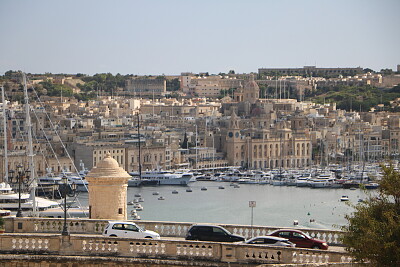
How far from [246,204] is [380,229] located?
29.2 meters

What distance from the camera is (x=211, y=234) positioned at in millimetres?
8367

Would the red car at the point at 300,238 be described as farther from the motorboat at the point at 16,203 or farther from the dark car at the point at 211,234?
the motorboat at the point at 16,203

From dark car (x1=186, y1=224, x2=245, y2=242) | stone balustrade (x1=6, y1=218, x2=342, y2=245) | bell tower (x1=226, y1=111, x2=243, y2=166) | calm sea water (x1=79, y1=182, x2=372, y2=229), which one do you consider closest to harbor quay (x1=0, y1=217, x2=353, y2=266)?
dark car (x1=186, y1=224, x2=245, y2=242)

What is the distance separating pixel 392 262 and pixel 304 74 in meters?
105

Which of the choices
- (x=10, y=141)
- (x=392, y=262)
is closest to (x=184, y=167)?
(x=10, y=141)

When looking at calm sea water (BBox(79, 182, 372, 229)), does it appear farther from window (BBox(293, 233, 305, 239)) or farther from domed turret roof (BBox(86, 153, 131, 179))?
window (BBox(293, 233, 305, 239))

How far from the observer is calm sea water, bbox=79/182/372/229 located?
3139 centimetres

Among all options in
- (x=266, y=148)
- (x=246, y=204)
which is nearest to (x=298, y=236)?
(x=246, y=204)

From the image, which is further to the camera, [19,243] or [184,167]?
[184,167]

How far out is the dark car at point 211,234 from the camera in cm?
837

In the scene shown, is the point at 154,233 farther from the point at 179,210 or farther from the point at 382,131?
the point at 382,131

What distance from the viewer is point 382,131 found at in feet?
203

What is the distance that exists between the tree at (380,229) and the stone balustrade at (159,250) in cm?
23

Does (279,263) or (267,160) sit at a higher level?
(279,263)
